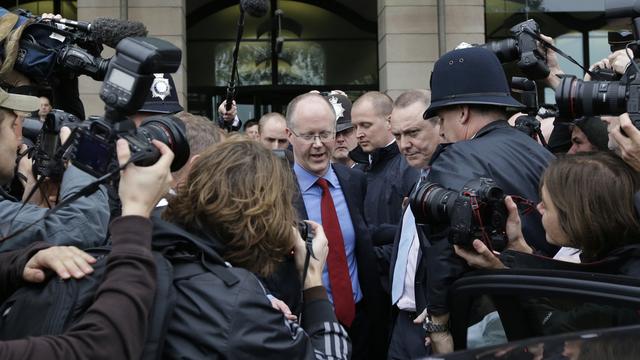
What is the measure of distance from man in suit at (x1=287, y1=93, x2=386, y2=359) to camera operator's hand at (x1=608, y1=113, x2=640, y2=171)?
185cm

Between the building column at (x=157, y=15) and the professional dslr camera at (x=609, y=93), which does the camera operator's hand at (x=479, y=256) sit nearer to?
the professional dslr camera at (x=609, y=93)

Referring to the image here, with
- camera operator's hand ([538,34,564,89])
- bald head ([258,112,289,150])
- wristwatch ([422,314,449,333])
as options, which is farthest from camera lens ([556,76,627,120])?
bald head ([258,112,289,150])

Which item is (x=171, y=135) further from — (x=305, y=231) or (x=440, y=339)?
(x=440, y=339)

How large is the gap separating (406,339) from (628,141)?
1.71m

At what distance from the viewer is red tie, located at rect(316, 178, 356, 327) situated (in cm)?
446

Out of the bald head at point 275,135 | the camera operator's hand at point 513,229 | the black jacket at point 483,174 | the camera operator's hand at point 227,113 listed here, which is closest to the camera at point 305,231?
the black jacket at point 483,174

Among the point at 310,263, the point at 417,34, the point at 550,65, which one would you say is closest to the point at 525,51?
the point at 550,65

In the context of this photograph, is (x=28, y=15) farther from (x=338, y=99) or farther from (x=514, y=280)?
(x=338, y=99)

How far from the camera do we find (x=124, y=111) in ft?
7.91

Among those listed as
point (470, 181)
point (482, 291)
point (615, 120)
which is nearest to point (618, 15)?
point (615, 120)

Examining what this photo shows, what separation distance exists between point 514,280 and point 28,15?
2.64 meters

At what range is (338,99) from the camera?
699cm

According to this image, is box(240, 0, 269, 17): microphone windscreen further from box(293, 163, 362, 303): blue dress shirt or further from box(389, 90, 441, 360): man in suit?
box(389, 90, 441, 360): man in suit

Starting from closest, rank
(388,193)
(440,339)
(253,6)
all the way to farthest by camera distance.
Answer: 1. (440,339)
2. (253,6)
3. (388,193)
